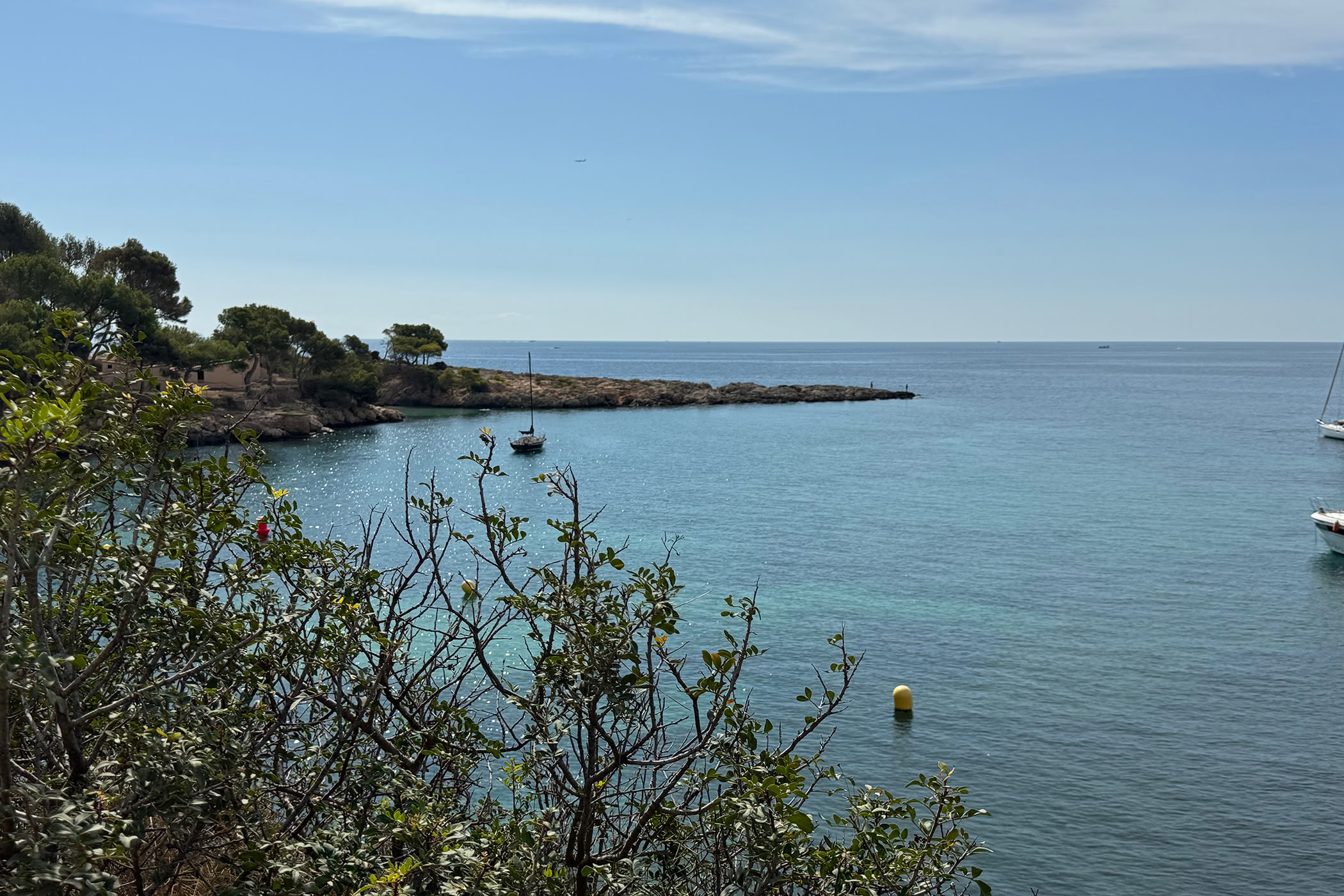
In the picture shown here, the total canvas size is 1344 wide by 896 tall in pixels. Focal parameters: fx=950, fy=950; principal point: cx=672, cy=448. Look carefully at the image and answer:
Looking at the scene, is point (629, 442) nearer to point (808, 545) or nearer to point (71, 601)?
point (808, 545)

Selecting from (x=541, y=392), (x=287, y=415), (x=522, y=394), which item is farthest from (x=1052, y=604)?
(x=541, y=392)

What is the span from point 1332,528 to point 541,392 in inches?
3027

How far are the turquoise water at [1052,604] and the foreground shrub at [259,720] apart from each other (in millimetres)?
11492

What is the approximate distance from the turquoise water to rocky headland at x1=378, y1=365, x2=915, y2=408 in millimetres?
→ 25496

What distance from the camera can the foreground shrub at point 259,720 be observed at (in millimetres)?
3105

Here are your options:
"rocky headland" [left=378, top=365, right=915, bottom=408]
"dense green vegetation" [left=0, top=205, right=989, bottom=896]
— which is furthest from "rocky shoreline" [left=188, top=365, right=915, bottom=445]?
"dense green vegetation" [left=0, top=205, right=989, bottom=896]

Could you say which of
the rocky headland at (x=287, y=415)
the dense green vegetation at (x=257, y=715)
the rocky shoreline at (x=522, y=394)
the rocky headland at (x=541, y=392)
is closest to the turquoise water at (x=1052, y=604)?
the rocky headland at (x=287, y=415)

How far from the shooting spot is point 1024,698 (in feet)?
69.8

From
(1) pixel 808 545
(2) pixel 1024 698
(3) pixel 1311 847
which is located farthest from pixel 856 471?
(3) pixel 1311 847

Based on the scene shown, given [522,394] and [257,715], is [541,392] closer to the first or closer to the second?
[522,394]

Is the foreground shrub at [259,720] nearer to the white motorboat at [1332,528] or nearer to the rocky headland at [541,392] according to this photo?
the white motorboat at [1332,528]

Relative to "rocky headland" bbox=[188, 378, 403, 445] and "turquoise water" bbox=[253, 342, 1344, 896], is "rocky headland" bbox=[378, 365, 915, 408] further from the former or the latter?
"turquoise water" bbox=[253, 342, 1344, 896]

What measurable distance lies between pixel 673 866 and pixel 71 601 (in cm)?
364

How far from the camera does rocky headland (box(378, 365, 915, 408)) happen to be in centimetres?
9850
